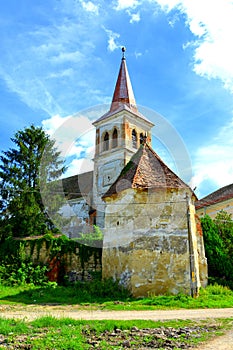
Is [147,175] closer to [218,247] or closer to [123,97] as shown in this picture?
[218,247]

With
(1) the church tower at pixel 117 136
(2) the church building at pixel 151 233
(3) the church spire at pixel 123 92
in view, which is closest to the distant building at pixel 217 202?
(1) the church tower at pixel 117 136

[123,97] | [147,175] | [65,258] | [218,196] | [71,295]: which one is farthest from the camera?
[123,97]

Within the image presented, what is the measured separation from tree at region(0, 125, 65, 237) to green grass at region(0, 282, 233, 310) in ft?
22.7

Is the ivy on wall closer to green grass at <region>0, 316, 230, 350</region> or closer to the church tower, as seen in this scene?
green grass at <region>0, 316, 230, 350</region>

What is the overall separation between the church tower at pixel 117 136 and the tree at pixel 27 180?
6.32 meters

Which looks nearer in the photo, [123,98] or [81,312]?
[81,312]

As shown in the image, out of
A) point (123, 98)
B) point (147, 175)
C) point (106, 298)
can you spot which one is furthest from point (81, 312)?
point (123, 98)

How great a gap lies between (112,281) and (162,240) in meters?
A: 2.65

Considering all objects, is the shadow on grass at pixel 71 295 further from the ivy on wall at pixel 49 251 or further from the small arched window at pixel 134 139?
the small arched window at pixel 134 139

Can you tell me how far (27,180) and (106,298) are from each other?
1267 cm

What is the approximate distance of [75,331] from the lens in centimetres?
622

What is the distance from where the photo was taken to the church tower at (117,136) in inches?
1219

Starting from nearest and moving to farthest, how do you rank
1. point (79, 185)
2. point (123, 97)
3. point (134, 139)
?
point (134, 139) < point (123, 97) < point (79, 185)

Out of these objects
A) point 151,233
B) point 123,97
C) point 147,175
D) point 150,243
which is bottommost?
point 150,243
